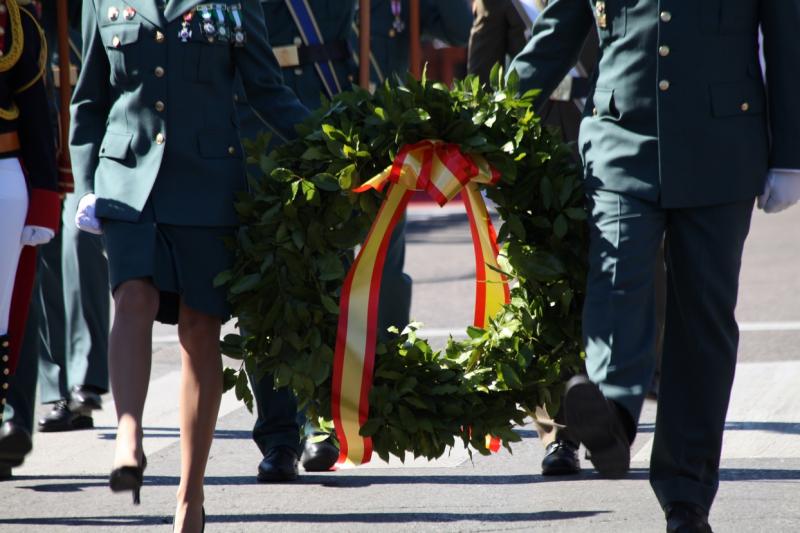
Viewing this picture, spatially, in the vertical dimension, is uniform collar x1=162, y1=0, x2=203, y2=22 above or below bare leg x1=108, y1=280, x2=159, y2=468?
above

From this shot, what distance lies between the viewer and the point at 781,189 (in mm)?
4238

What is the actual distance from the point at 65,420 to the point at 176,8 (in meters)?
2.73

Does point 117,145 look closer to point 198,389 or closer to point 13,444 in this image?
point 198,389

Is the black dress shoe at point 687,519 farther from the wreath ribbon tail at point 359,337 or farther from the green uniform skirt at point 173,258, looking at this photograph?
the green uniform skirt at point 173,258

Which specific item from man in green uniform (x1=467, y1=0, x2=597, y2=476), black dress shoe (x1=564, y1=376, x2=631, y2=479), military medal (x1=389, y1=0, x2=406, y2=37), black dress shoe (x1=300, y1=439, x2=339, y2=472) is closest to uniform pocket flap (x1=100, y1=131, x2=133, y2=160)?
black dress shoe (x1=564, y1=376, x2=631, y2=479)

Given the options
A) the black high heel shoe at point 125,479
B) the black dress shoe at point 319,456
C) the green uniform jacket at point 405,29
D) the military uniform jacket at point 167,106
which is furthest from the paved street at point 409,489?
the green uniform jacket at point 405,29

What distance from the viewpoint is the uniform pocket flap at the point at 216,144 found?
4.43 meters

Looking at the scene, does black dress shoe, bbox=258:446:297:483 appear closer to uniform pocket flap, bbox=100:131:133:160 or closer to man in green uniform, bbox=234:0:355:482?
man in green uniform, bbox=234:0:355:482

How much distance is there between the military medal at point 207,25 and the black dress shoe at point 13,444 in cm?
194

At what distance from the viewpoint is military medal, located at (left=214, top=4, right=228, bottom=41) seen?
4.42 meters

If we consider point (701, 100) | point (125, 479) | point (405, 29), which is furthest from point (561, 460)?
point (405, 29)

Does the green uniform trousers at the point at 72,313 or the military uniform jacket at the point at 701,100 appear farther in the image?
the green uniform trousers at the point at 72,313

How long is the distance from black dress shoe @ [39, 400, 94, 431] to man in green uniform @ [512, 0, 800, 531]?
3069 mm

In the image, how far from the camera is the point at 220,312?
441 cm
